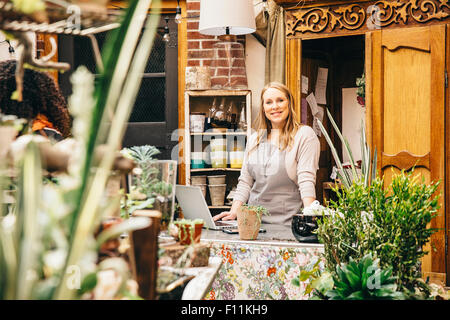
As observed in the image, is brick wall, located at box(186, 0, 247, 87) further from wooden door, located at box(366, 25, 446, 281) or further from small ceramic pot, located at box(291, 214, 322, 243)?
small ceramic pot, located at box(291, 214, 322, 243)

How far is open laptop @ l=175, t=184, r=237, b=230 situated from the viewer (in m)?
2.14

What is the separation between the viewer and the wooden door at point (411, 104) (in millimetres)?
3172

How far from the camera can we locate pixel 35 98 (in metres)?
1.29

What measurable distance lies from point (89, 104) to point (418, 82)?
10.2 feet

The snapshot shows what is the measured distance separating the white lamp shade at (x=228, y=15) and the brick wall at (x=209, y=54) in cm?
42

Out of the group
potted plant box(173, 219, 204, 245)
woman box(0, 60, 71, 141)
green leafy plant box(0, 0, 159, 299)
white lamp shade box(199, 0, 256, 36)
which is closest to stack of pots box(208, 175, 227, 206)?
white lamp shade box(199, 0, 256, 36)

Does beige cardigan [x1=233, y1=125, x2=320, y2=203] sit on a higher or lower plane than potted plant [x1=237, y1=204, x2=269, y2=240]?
higher

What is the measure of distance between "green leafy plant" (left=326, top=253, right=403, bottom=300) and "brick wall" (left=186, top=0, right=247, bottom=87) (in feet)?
9.96

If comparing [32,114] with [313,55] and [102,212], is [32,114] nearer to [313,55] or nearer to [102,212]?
[102,212]

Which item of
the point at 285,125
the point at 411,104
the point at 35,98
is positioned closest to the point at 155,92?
the point at 285,125

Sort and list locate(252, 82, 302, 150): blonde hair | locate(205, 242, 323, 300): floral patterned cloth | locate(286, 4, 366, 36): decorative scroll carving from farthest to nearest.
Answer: locate(286, 4, 366, 36): decorative scroll carving, locate(252, 82, 302, 150): blonde hair, locate(205, 242, 323, 300): floral patterned cloth

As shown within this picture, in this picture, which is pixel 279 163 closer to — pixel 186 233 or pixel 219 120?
pixel 219 120

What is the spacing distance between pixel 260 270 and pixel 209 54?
8.38 feet
